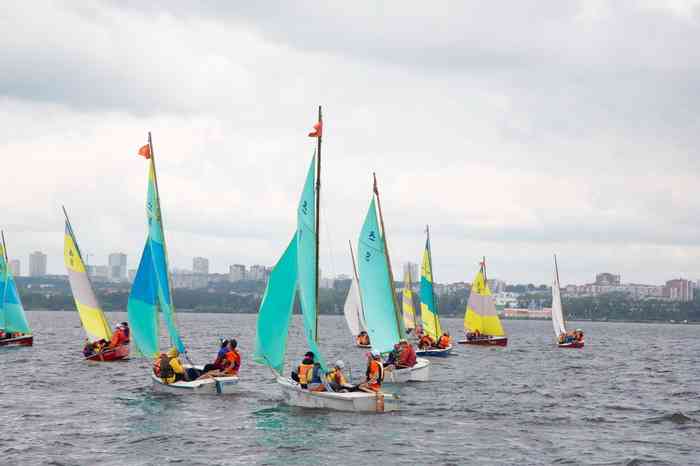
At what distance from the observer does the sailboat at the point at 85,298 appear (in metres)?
54.7

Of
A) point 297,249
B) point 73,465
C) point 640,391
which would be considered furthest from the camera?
point 640,391

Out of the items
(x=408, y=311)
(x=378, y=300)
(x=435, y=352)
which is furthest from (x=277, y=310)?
(x=408, y=311)

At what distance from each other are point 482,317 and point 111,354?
35.5 m

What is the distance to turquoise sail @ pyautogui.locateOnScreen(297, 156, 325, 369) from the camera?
1361 inches

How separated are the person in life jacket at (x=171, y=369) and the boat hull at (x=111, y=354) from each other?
692 inches

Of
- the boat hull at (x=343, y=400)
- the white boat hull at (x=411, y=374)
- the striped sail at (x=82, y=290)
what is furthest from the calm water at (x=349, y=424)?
the striped sail at (x=82, y=290)

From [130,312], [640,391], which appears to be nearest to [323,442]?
[130,312]

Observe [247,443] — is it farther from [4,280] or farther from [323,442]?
[4,280]

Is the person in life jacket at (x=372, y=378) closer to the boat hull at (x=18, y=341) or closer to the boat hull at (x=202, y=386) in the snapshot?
the boat hull at (x=202, y=386)

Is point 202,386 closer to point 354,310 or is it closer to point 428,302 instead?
point 428,302

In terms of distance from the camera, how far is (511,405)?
39625mm

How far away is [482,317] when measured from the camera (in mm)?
80375

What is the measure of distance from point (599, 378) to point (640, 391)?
7.42 m

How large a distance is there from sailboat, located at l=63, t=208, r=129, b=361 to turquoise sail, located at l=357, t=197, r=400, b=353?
1731 centimetres
